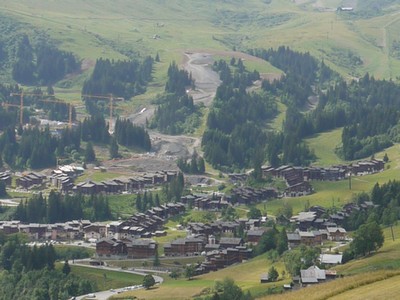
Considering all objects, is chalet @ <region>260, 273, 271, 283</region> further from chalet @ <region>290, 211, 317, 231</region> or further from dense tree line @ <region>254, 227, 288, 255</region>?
chalet @ <region>290, 211, 317, 231</region>

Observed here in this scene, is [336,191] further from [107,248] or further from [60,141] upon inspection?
[60,141]

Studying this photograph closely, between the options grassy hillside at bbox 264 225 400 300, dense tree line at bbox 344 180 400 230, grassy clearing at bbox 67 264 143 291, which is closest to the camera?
grassy hillside at bbox 264 225 400 300

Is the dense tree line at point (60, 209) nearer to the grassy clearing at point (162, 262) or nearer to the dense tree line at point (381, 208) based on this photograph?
the grassy clearing at point (162, 262)

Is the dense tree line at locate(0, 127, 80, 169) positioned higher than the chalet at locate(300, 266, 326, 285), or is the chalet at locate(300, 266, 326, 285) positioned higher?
the chalet at locate(300, 266, 326, 285)

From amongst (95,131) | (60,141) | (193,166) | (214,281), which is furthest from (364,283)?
(95,131)

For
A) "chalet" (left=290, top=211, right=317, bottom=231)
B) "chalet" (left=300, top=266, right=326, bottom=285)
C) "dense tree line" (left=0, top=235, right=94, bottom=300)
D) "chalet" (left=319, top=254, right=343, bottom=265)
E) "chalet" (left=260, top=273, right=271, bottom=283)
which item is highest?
"chalet" (left=300, top=266, right=326, bottom=285)

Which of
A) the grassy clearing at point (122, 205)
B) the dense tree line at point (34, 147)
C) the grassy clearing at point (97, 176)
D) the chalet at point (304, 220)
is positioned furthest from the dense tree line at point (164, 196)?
the dense tree line at point (34, 147)

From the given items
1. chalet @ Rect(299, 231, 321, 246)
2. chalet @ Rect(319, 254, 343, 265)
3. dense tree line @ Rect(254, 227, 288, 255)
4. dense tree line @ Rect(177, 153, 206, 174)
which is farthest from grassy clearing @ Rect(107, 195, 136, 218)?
chalet @ Rect(319, 254, 343, 265)
